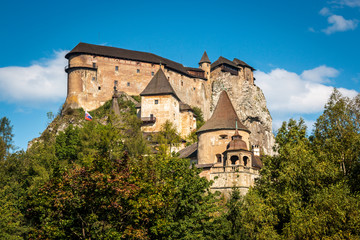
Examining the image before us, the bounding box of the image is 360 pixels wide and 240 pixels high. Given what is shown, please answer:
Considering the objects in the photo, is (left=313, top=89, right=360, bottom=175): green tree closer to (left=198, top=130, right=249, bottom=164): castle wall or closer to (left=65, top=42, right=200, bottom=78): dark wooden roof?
(left=198, top=130, right=249, bottom=164): castle wall

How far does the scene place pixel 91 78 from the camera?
91562 mm

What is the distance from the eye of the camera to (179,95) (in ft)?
325

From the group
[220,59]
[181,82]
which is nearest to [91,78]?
[181,82]

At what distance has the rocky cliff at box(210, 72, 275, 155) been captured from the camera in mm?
105500

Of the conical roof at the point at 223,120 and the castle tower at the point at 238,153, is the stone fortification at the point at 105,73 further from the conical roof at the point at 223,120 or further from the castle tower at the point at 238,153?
the castle tower at the point at 238,153

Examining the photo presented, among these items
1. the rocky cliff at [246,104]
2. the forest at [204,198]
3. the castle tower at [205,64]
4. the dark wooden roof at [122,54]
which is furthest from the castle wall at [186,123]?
the forest at [204,198]

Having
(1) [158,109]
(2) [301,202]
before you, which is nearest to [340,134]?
(2) [301,202]

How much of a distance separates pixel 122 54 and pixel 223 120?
174ft

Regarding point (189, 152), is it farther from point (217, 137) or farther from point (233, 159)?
point (233, 159)

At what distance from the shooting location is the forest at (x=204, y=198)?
2305 cm

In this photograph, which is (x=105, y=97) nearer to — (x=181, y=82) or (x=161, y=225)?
(x=181, y=82)

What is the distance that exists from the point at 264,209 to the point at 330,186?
449 cm

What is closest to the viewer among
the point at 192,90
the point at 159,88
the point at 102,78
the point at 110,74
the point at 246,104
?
the point at 159,88

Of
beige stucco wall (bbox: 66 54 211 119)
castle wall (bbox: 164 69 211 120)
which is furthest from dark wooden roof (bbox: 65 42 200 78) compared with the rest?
castle wall (bbox: 164 69 211 120)
